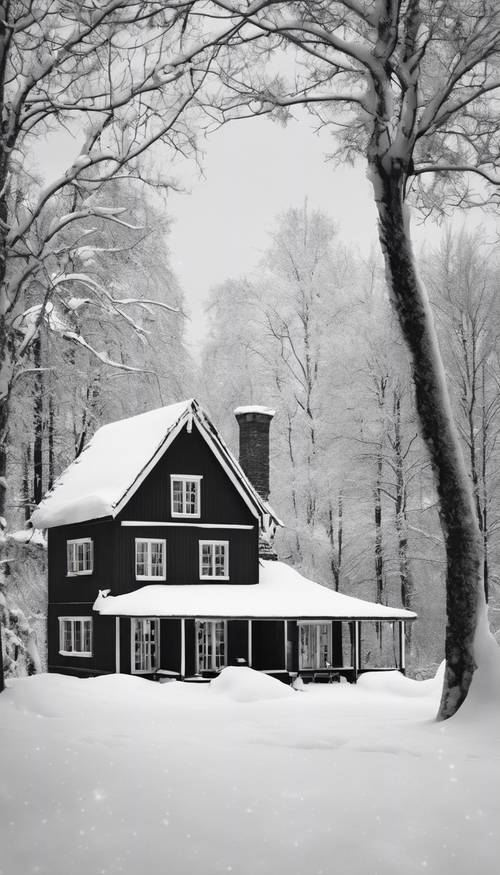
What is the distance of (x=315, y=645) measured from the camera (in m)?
32.1

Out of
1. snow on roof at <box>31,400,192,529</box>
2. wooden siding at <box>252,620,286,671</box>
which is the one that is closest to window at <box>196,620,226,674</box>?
wooden siding at <box>252,620,286,671</box>

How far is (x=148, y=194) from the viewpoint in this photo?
29891 mm

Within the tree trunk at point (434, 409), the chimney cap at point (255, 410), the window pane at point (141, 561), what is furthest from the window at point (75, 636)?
the tree trunk at point (434, 409)

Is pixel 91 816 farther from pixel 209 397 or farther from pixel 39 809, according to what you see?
pixel 209 397

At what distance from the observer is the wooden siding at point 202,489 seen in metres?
29.5

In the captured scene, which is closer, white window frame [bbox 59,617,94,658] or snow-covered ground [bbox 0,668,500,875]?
snow-covered ground [bbox 0,668,500,875]

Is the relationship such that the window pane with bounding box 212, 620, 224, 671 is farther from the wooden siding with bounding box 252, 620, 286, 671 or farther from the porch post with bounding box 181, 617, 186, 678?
the porch post with bounding box 181, 617, 186, 678

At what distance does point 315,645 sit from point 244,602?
4496mm

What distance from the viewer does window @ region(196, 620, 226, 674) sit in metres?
29.8

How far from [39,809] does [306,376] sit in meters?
31.5

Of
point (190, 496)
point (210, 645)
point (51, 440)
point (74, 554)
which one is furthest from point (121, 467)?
point (210, 645)

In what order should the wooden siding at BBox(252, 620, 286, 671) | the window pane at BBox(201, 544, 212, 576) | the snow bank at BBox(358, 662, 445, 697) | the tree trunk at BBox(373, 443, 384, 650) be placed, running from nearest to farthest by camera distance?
the snow bank at BBox(358, 662, 445, 697), the wooden siding at BBox(252, 620, 286, 671), the window pane at BBox(201, 544, 212, 576), the tree trunk at BBox(373, 443, 384, 650)

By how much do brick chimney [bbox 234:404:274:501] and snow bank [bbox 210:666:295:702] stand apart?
14719 mm

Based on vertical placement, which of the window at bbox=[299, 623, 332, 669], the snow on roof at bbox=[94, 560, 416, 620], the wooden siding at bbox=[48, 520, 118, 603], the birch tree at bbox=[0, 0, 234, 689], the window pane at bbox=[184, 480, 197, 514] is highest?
the birch tree at bbox=[0, 0, 234, 689]
